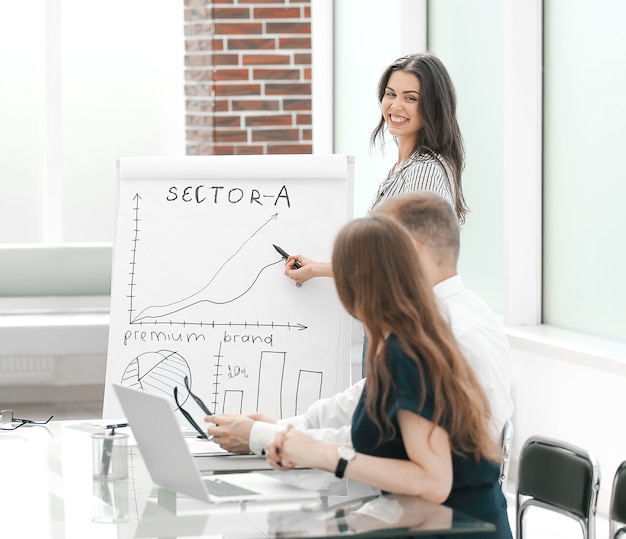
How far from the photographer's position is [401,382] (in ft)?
5.22

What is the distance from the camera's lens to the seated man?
178 centimetres

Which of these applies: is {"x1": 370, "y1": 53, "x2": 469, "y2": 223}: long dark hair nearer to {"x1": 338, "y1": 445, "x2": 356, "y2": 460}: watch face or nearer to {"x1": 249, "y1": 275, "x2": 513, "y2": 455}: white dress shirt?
{"x1": 249, "y1": 275, "x2": 513, "y2": 455}: white dress shirt

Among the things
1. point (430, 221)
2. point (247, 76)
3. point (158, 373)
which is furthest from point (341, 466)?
point (247, 76)

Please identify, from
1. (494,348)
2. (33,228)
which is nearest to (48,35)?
(33,228)

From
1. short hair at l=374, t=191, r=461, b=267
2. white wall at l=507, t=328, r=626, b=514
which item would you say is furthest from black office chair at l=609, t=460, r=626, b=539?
white wall at l=507, t=328, r=626, b=514

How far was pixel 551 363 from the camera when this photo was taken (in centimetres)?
381

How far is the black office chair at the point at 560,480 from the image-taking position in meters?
1.89

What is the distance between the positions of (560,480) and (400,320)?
1.96 ft

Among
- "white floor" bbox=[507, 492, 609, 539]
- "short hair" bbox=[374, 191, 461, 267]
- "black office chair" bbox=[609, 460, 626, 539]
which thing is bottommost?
"white floor" bbox=[507, 492, 609, 539]

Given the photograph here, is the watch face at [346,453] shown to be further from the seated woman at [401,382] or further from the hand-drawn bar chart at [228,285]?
the hand-drawn bar chart at [228,285]

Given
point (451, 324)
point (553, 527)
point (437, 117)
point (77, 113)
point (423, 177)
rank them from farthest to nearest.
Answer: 1. point (77, 113)
2. point (553, 527)
3. point (437, 117)
4. point (423, 177)
5. point (451, 324)

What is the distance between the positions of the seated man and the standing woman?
2.75 ft

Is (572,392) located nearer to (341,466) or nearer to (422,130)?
(422,130)

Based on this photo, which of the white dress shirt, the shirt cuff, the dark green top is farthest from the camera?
the shirt cuff
